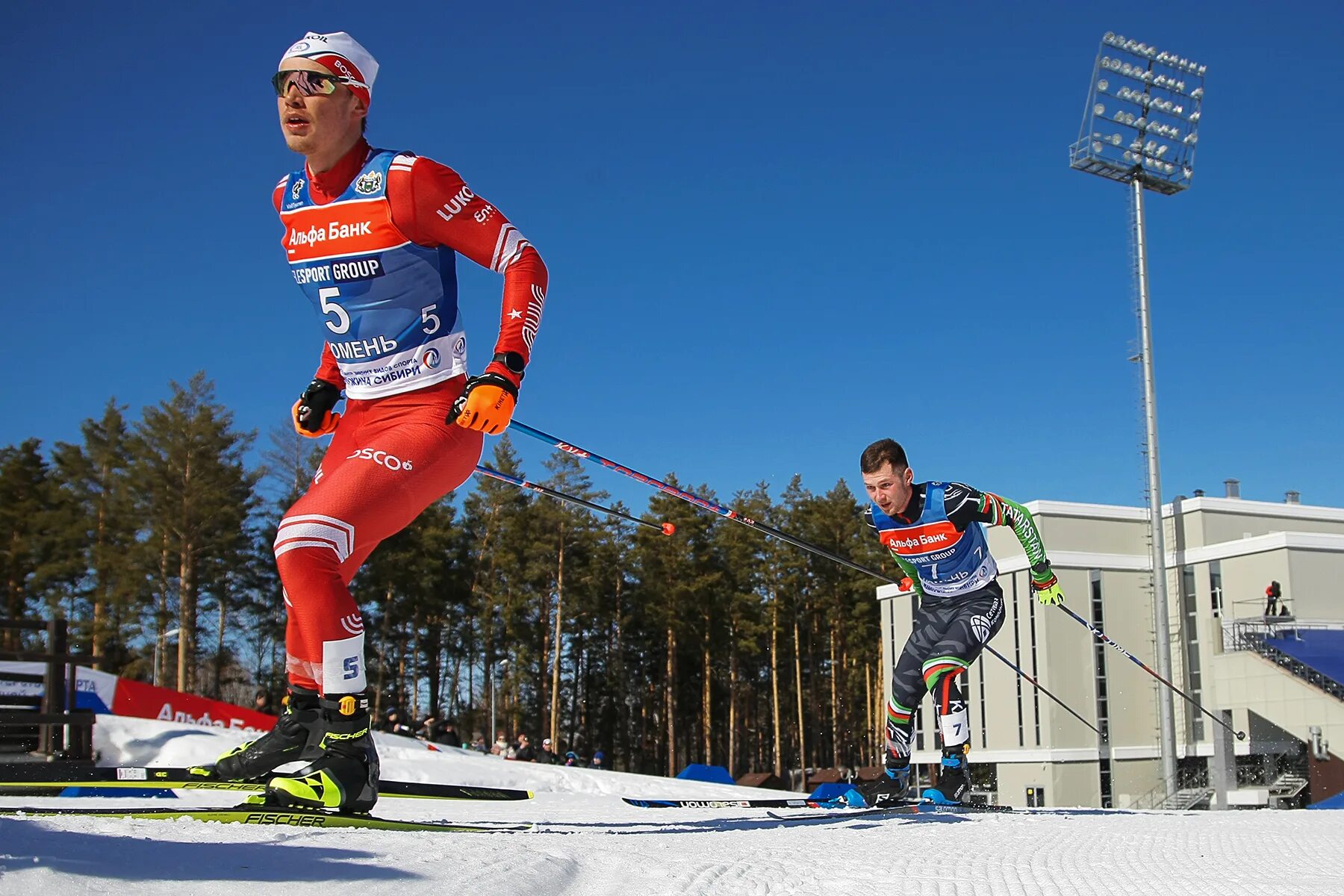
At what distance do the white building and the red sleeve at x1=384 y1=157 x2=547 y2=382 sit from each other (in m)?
30.0

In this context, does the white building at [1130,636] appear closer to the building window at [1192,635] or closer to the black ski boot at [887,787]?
the building window at [1192,635]

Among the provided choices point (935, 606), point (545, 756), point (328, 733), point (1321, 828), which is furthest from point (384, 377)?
point (545, 756)

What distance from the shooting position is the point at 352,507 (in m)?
3.34

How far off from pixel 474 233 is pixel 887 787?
3.99 metres

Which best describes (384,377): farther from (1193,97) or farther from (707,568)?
(707,568)

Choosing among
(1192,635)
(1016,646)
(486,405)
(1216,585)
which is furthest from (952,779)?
(1192,635)

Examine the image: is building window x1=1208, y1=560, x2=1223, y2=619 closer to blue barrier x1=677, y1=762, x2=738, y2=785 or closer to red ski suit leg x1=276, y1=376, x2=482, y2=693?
blue barrier x1=677, y1=762, x2=738, y2=785

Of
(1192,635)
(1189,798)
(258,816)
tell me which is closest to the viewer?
(258,816)

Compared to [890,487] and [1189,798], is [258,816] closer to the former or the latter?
[890,487]

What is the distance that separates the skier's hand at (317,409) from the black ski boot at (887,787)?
3.63m

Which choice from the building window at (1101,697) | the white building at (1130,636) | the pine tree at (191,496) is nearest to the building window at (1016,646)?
the white building at (1130,636)

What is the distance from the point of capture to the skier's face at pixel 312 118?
3.70 m

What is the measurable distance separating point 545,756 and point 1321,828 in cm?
1853

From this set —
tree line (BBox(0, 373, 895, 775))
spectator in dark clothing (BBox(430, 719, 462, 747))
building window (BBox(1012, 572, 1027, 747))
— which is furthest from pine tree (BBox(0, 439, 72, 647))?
building window (BBox(1012, 572, 1027, 747))
